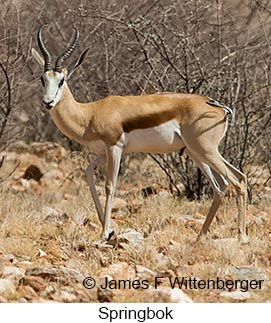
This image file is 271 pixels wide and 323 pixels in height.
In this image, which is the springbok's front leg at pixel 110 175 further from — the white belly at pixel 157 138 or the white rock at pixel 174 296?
the white rock at pixel 174 296

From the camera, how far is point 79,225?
10.1 metres

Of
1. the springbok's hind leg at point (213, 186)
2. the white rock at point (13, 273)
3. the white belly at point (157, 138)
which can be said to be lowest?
the white rock at point (13, 273)

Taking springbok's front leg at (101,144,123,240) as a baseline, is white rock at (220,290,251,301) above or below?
below

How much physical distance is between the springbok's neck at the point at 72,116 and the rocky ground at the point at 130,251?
42.4 inches

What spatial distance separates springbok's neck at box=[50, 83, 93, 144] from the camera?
9.64 metres

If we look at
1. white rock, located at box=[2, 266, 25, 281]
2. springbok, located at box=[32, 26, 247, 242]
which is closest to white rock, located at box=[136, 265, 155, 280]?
white rock, located at box=[2, 266, 25, 281]

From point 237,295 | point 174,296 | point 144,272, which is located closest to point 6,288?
point 144,272

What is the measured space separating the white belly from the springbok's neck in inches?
21.2

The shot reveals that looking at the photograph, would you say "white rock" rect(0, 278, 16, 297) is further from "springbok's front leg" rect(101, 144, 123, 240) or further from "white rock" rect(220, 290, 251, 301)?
"springbok's front leg" rect(101, 144, 123, 240)

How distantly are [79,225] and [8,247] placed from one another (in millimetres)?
1195

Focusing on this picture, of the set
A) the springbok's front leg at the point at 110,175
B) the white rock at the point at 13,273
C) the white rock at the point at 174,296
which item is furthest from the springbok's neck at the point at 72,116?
the white rock at the point at 174,296

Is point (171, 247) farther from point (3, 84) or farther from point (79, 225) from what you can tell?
point (3, 84)

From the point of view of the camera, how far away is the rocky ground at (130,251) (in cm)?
739

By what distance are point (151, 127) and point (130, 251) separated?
1.47m
